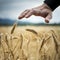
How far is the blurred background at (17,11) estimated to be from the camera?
172 cm

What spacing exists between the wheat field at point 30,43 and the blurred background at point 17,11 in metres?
0.06

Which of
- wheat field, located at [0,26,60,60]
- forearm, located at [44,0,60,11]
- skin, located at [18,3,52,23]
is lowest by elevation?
wheat field, located at [0,26,60,60]

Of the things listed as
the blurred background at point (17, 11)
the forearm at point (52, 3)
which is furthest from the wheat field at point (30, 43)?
the forearm at point (52, 3)

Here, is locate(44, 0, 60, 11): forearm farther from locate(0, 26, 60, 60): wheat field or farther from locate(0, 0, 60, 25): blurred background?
locate(0, 26, 60, 60): wheat field

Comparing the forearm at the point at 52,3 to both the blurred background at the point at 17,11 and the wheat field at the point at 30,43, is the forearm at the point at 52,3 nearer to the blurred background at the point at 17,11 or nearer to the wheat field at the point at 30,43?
the blurred background at the point at 17,11

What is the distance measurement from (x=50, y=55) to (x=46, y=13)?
0.44 meters

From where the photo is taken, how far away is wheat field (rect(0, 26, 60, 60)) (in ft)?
5.39

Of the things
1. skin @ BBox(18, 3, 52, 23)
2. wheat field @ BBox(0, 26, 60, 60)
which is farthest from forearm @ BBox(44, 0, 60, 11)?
wheat field @ BBox(0, 26, 60, 60)

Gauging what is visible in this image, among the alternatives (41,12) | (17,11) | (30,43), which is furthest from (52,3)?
(30,43)

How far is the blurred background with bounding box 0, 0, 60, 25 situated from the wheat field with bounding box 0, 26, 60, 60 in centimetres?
6

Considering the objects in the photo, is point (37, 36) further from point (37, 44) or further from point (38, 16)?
point (38, 16)

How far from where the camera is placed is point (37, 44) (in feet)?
5.44

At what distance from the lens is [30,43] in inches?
65.4

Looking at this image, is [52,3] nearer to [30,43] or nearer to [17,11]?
[17,11]
